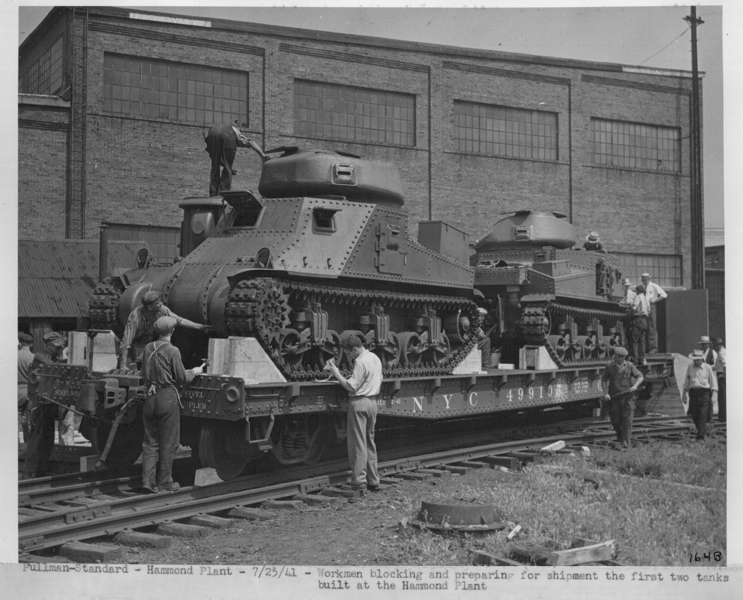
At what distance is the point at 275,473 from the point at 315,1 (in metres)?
5.85

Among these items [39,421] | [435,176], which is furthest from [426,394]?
[435,176]

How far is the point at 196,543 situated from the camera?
29.9ft

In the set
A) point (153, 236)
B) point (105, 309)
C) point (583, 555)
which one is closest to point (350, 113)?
point (153, 236)

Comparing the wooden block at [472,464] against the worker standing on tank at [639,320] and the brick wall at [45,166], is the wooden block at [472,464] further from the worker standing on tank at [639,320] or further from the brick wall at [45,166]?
the brick wall at [45,166]

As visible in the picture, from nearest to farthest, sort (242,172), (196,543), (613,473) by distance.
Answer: (196,543) < (613,473) < (242,172)

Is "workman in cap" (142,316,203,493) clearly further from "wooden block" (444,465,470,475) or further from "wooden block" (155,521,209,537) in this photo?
"wooden block" (444,465,470,475)

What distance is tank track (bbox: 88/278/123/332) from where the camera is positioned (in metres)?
13.3

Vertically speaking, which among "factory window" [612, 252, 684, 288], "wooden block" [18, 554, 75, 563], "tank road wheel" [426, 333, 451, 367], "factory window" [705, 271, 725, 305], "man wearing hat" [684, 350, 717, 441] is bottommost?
"wooden block" [18, 554, 75, 563]

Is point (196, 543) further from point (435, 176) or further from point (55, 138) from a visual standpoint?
point (435, 176)

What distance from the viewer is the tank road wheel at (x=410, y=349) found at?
14211mm

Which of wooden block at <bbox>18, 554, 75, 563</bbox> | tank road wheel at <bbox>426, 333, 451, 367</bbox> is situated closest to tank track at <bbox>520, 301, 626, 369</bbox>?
tank road wheel at <bbox>426, 333, 451, 367</bbox>

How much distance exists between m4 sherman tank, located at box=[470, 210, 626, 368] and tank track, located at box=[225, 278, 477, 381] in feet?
11.8

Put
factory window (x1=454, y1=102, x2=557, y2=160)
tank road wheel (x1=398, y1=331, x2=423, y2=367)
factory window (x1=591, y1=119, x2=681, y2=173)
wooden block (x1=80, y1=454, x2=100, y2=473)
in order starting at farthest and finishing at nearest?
factory window (x1=591, y1=119, x2=681, y2=173) < factory window (x1=454, y1=102, x2=557, y2=160) < tank road wheel (x1=398, y1=331, x2=423, y2=367) < wooden block (x1=80, y1=454, x2=100, y2=473)

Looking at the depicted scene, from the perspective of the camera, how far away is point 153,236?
24.5 m
